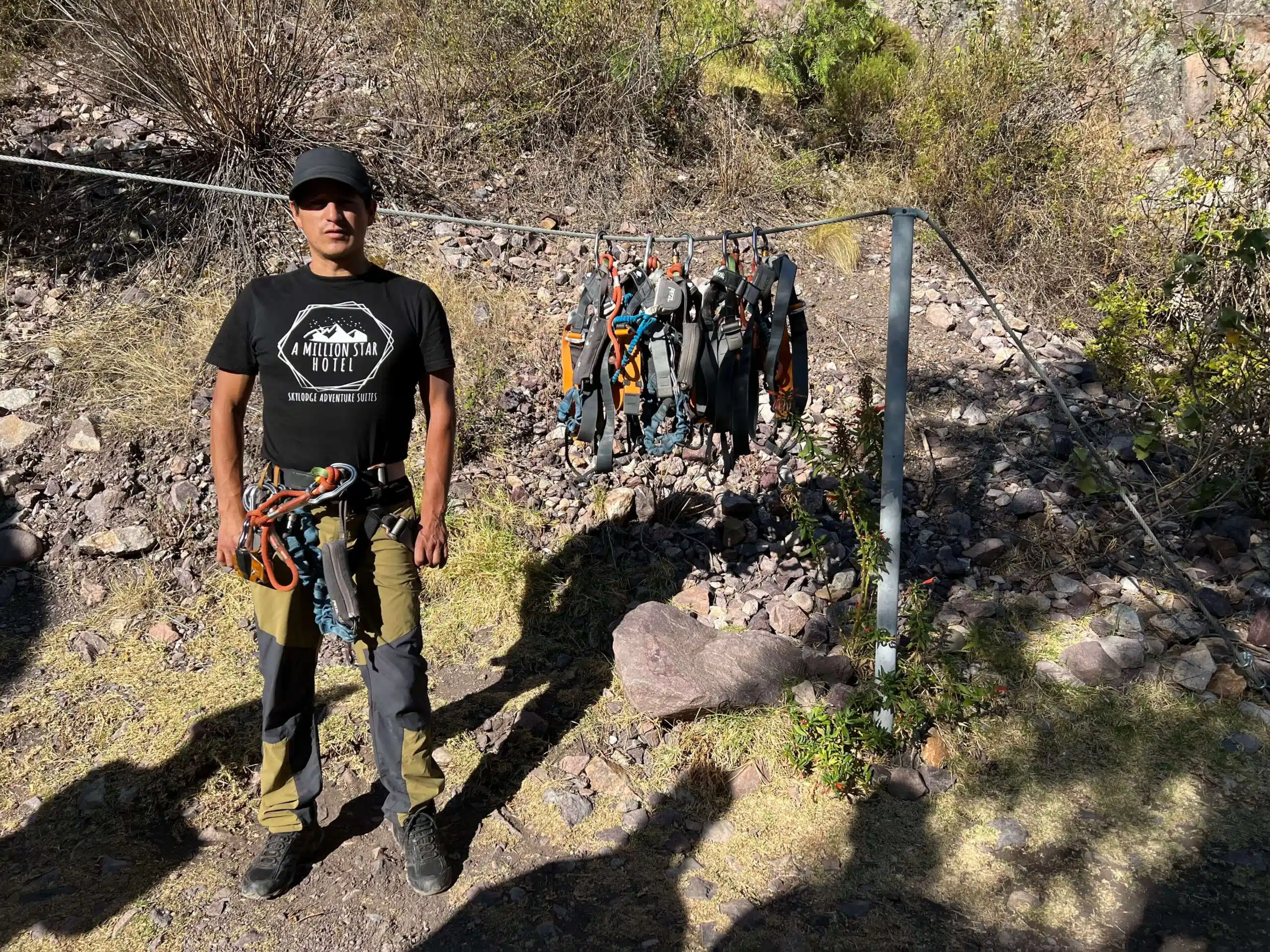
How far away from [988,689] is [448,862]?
6.43ft

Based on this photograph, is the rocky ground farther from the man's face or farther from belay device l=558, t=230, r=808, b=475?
the man's face

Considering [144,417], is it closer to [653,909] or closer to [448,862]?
[448,862]

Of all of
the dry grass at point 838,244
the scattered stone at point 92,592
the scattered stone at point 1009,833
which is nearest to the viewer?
the scattered stone at point 1009,833

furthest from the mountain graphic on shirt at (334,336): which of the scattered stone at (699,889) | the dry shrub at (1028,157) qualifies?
the dry shrub at (1028,157)

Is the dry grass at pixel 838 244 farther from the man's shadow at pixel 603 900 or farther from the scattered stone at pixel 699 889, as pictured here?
the scattered stone at pixel 699 889

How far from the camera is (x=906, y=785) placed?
3.06 metres

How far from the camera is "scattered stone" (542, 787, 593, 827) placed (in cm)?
301

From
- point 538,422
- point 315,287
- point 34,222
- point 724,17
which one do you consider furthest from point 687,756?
point 724,17

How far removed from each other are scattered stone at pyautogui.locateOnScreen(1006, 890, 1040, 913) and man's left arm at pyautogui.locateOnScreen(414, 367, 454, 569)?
1.86 meters

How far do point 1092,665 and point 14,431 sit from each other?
5.02 m

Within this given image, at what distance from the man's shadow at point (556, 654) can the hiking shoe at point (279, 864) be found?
16.5 inches

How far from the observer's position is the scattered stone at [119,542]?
428 cm

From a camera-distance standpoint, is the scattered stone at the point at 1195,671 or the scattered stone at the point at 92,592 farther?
the scattered stone at the point at 92,592

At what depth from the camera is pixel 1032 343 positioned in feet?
19.0
